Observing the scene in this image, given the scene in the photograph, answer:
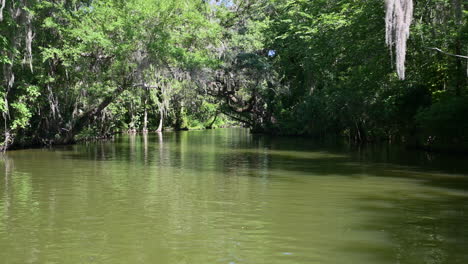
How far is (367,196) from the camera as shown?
31.0 feet

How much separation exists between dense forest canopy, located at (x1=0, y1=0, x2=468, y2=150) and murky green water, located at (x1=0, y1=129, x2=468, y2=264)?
4.47 meters

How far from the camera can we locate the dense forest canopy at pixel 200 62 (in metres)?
17.5

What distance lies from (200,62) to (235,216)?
723 inches

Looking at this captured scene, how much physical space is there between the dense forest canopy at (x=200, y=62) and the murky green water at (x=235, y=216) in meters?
4.47

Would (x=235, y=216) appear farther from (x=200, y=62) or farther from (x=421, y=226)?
(x=200, y=62)

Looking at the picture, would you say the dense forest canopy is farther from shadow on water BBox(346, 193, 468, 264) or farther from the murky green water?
shadow on water BBox(346, 193, 468, 264)

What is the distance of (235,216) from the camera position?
767 cm

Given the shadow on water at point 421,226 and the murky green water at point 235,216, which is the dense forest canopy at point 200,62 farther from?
the shadow on water at point 421,226

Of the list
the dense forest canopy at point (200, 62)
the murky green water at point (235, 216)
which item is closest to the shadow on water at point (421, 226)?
the murky green water at point (235, 216)

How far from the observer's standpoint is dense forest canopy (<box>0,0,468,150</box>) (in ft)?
57.4

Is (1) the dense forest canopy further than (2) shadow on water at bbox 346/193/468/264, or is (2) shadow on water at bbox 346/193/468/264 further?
(1) the dense forest canopy

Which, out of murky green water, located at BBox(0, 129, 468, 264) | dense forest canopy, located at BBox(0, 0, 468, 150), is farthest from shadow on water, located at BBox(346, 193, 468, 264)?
dense forest canopy, located at BBox(0, 0, 468, 150)

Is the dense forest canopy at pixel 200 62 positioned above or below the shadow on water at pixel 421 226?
above

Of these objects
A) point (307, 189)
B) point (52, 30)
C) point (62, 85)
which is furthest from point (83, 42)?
point (307, 189)
